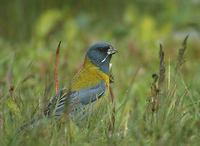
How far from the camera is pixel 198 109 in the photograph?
489 cm

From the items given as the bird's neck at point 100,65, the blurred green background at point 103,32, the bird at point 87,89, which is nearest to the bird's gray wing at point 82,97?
the bird at point 87,89

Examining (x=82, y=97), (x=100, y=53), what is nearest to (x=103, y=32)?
(x=100, y=53)

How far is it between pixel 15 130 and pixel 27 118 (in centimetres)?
23

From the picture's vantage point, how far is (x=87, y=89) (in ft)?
18.2

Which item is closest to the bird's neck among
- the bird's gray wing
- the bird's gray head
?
the bird's gray head

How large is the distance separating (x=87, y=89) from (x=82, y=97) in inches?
6.7

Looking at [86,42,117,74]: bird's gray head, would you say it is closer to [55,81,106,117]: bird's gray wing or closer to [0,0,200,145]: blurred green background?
[55,81,106,117]: bird's gray wing

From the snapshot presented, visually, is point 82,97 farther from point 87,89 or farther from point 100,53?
point 100,53

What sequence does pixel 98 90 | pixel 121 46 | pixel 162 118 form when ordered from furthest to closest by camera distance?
pixel 121 46
pixel 98 90
pixel 162 118

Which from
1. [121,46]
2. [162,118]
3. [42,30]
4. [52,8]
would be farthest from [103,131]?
[52,8]

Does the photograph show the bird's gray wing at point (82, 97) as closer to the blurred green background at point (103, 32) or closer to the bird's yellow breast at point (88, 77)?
the bird's yellow breast at point (88, 77)

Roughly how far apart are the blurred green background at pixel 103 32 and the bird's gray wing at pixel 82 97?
5.80 ft

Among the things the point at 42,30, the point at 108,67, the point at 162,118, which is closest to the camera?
the point at 162,118

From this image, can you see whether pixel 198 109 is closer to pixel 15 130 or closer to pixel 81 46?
pixel 15 130
